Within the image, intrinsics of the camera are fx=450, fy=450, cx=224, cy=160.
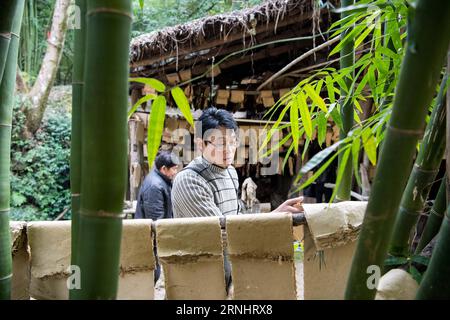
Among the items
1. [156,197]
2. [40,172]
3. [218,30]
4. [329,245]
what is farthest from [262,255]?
[40,172]

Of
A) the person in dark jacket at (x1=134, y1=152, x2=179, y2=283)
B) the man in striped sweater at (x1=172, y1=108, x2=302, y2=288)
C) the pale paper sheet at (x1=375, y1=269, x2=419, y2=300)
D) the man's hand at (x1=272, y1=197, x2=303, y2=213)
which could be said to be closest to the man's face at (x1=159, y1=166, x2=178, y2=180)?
the person in dark jacket at (x1=134, y1=152, x2=179, y2=283)

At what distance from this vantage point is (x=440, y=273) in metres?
0.52

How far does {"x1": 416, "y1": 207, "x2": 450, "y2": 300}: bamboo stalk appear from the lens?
1.71 ft

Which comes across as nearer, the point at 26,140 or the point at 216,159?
the point at 216,159

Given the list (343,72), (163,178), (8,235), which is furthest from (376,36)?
(163,178)

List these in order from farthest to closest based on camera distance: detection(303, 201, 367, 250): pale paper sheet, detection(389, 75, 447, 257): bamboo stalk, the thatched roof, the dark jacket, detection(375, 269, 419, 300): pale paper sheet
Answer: the thatched roof, the dark jacket, detection(303, 201, 367, 250): pale paper sheet, detection(389, 75, 447, 257): bamboo stalk, detection(375, 269, 419, 300): pale paper sheet

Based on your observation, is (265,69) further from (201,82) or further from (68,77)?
(68,77)

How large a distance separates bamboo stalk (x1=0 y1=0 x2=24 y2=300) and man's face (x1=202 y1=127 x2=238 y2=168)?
3.08 feet

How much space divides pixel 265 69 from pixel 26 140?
4106mm

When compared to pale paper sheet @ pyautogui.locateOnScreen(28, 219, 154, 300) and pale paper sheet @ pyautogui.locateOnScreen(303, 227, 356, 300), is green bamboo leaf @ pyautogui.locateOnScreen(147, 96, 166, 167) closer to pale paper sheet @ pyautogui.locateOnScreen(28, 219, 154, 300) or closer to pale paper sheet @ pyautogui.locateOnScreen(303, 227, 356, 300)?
pale paper sheet @ pyautogui.locateOnScreen(28, 219, 154, 300)

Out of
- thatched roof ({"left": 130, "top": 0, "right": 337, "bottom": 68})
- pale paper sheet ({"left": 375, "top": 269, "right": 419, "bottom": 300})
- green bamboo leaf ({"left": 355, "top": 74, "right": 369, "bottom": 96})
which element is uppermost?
thatched roof ({"left": 130, "top": 0, "right": 337, "bottom": 68})

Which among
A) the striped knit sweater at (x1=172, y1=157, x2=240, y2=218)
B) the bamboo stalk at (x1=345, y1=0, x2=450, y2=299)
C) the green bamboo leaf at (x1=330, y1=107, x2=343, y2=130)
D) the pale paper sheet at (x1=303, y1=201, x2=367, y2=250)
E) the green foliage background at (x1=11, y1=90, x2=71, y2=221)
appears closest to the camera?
the bamboo stalk at (x1=345, y1=0, x2=450, y2=299)

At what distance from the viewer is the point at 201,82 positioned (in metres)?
3.96

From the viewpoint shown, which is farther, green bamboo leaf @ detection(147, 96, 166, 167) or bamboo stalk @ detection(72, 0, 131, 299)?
green bamboo leaf @ detection(147, 96, 166, 167)
